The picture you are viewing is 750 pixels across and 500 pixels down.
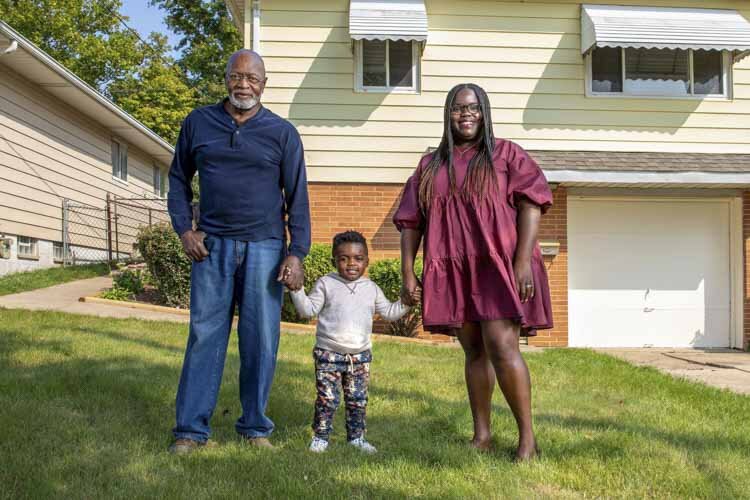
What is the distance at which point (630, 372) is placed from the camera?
23.8 ft

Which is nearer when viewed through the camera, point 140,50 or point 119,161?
point 119,161

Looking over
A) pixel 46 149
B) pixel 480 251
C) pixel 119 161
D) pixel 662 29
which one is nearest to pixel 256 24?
pixel 662 29

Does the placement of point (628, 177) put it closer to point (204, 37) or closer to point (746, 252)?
point (746, 252)

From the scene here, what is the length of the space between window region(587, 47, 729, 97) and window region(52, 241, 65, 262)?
9.97 metres

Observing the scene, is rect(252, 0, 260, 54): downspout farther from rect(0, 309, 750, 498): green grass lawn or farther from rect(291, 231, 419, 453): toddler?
rect(291, 231, 419, 453): toddler

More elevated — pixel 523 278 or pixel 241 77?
pixel 241 77

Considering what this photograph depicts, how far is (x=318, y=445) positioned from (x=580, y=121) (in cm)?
784

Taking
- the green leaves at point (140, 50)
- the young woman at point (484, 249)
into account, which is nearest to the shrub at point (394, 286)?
the young woman at point (484, 249)

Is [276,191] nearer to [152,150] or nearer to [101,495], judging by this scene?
[101,495]

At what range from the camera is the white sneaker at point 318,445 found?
13.0ft

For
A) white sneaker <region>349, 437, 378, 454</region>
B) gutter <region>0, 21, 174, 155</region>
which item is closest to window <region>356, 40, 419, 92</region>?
gutter <region>0, 21, 174, 155</region>

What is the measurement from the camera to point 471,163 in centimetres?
389

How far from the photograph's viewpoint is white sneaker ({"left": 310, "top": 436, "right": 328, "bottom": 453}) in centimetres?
395

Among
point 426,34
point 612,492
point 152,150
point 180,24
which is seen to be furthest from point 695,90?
point 180,24
